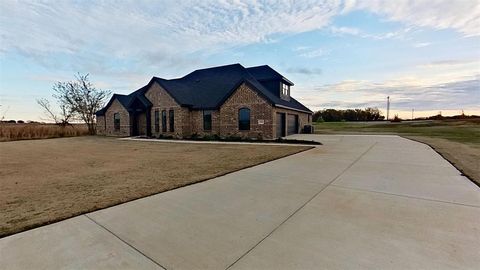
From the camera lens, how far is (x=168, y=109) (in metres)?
23.8

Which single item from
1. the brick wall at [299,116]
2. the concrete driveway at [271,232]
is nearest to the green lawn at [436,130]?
the brick wall at [299,116]

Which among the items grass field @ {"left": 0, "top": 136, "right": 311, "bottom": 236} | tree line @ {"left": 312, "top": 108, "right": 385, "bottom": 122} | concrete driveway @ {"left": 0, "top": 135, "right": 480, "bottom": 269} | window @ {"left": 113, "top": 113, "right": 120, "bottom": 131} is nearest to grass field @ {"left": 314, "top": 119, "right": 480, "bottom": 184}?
concrete driveway @ {"left": 0, "top": 135, "right": 480, "bottom": 269}

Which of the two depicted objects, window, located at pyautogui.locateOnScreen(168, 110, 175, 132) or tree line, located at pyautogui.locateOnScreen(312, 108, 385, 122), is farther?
tree line, located at pyautogui.locateOnScreen(312, 108, 385, 122)

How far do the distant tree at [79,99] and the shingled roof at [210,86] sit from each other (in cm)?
406

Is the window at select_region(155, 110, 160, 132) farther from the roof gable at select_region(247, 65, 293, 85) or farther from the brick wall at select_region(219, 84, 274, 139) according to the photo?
the roof gable at select_region(247, 65, 293, 85)

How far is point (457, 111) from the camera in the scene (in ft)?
220

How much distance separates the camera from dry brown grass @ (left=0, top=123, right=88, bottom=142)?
24.5 metres

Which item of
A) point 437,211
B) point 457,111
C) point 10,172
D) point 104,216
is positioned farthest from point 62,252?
point 457,111

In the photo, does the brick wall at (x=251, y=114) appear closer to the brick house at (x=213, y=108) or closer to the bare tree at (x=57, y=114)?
the brick house at (x=213, y=108)

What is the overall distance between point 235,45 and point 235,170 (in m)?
15.2

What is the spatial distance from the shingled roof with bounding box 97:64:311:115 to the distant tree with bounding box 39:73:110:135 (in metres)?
4.06

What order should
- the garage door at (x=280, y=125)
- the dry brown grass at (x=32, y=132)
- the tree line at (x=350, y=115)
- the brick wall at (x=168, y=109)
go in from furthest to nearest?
the tree line at (x=350, y=115) < the dry brown grass at (x=32, y=132) < the brick wall at (x=168, y=109) < the garage door at (x=280, y=125)

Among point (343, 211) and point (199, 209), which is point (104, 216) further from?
point (343, 211)

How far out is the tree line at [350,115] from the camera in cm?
7062
